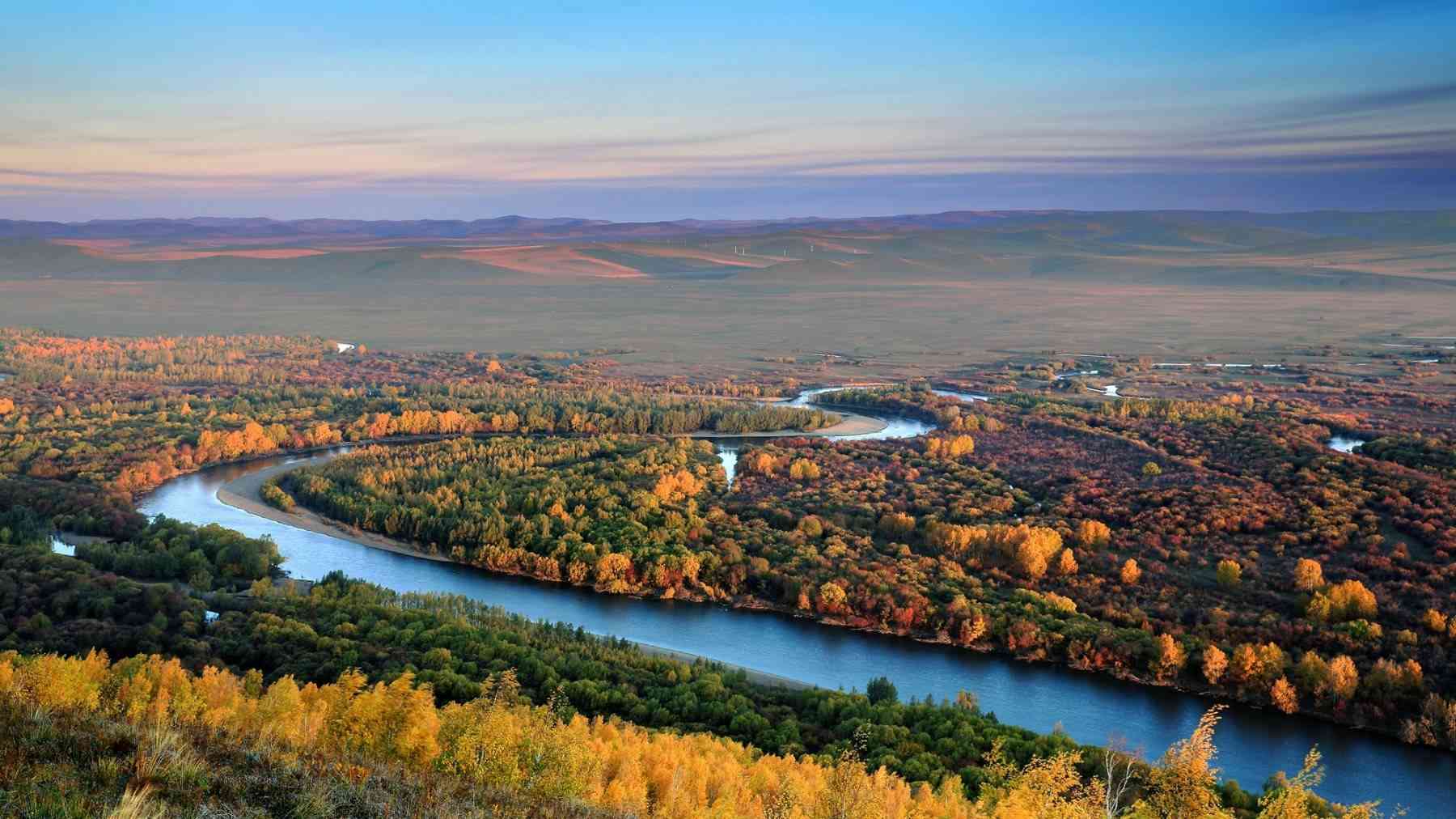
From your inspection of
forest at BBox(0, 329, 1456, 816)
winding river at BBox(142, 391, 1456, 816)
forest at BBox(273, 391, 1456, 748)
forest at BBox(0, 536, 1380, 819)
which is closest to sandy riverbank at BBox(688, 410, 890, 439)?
forest at BBox(0, 329, 1456, 816)

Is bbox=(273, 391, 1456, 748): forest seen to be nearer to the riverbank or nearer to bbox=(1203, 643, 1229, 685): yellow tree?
bbox=(1203, 643, 1229, 685): yellow tree

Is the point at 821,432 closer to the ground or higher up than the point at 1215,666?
closer to the ground

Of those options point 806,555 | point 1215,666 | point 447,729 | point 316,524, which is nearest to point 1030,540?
point 806,555

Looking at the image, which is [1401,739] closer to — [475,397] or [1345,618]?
[1345,618]

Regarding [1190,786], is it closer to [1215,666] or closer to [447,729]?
[447,729]

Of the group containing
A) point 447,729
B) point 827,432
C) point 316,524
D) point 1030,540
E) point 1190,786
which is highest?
point 1190,786

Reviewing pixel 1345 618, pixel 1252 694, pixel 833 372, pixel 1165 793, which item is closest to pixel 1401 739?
pixel 1252 694

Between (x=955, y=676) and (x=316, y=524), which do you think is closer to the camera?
(x=955, y=676)
